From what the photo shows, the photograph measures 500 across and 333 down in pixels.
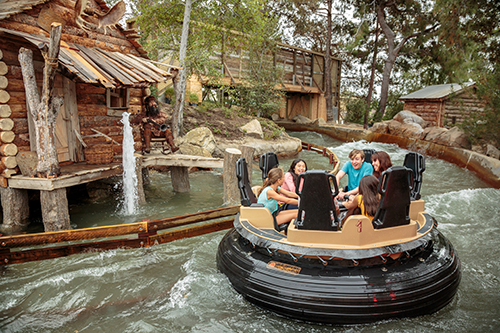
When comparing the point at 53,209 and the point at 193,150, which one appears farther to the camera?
the point at 193,150

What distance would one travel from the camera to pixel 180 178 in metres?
8.52

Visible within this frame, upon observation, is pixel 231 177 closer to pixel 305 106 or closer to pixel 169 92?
pixel 169 92

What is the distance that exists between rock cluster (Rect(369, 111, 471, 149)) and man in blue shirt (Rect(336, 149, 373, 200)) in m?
9.61

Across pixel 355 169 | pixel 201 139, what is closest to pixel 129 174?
pixel 201 139

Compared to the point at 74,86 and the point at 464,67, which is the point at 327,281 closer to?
the point at 74,86

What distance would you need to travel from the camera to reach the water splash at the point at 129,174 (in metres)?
7.14

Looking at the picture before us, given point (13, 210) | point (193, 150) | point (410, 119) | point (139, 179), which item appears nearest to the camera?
point (13, 210)

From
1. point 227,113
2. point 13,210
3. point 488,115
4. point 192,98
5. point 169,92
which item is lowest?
point 13,210

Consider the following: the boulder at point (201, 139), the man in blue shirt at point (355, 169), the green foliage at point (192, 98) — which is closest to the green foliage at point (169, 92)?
the green foliage at point (192, 98)

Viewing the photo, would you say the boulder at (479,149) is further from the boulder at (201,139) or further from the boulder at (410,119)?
the boulder at (201,139)

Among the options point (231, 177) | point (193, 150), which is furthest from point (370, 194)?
point (193, 150)

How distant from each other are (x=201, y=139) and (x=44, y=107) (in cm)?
562

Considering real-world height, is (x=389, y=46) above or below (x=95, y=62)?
above

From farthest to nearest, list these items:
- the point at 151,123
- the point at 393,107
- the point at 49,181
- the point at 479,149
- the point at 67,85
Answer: the point at 393,107, the point at 479,149, the point at 151,123, the point at 67,85, the point at 49,181
